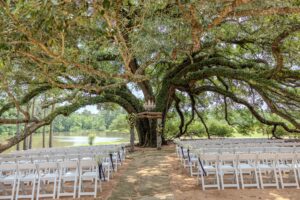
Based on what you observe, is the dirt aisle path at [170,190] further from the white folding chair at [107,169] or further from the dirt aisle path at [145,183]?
the white folding chair at [107,169]

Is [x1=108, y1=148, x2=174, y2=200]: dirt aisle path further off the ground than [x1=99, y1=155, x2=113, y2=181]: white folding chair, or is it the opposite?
[x1=99, y1=155, x2=113, y2=181]: white folding chair

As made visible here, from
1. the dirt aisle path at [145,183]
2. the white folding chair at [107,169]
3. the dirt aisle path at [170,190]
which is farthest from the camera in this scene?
the white folding chair at [107,169]

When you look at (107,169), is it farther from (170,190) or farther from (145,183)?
(170,190)

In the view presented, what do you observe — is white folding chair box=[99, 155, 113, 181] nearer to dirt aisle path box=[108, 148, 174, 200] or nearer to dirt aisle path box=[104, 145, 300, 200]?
dirt aisle path box=[104, 145, 300, 200]

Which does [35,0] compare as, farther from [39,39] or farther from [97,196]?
[97,196]

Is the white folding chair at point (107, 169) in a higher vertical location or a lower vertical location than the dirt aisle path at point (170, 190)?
higher

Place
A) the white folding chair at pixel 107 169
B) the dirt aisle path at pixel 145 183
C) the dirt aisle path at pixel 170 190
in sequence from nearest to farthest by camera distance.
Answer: the dirt aisle path at pixel 170 190
the dirt aisle path at pixel 145 183
the white folding chair at pixel 107 169

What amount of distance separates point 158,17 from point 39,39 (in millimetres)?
2916

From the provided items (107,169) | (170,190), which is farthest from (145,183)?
(107,169)

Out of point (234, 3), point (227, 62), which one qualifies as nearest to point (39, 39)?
point (234, 3)

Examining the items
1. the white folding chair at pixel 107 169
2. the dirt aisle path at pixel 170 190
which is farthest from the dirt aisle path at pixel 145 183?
the white folding chair at pixel 107 169

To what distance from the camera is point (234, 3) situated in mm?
4523

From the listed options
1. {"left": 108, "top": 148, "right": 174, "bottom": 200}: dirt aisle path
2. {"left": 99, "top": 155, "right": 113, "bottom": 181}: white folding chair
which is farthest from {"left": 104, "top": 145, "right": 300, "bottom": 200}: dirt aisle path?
{"left": 99, "top": 155, "right": 113, "bottom": 181}: white folding chair

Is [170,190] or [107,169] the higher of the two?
[107,169]
